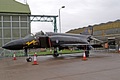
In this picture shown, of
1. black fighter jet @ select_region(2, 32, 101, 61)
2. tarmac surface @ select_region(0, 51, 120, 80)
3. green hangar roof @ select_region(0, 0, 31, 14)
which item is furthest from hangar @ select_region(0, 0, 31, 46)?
tarmac surface @ select_region(0, 51, 120, 80)

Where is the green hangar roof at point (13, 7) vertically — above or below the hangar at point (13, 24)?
above

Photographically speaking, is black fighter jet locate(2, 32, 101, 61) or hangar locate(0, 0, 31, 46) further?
hangar locate(0, 0, 31, 46)

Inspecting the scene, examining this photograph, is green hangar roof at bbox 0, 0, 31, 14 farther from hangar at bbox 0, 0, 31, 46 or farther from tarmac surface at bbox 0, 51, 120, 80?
tarmac surface at bbox 0, 51, 120, 80

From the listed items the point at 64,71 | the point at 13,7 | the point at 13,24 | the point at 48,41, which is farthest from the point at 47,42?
the point at 13,7

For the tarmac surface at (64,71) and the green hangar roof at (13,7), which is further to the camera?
the green hangar roof at (13,7)

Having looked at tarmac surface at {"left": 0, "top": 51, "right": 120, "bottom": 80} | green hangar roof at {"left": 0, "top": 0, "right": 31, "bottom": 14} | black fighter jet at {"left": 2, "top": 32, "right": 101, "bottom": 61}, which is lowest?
tarmac surface at {"left": 0, "top": 51, "right": 120, "bottom": 80}

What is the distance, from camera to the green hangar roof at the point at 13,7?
30309 mm

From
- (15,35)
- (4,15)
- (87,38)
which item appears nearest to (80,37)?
(87,38)

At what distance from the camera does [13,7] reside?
104ft

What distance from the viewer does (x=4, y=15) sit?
28.1 meters

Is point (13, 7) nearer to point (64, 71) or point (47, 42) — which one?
point (47, 42)

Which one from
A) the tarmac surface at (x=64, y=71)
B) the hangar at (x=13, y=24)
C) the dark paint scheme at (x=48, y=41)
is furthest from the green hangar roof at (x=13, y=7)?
the tarmac surface at (x=64, y=71)

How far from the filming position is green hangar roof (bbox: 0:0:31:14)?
30309mm

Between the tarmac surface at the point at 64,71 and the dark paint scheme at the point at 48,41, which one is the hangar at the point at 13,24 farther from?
the tarmac surface at the point at 64,71
